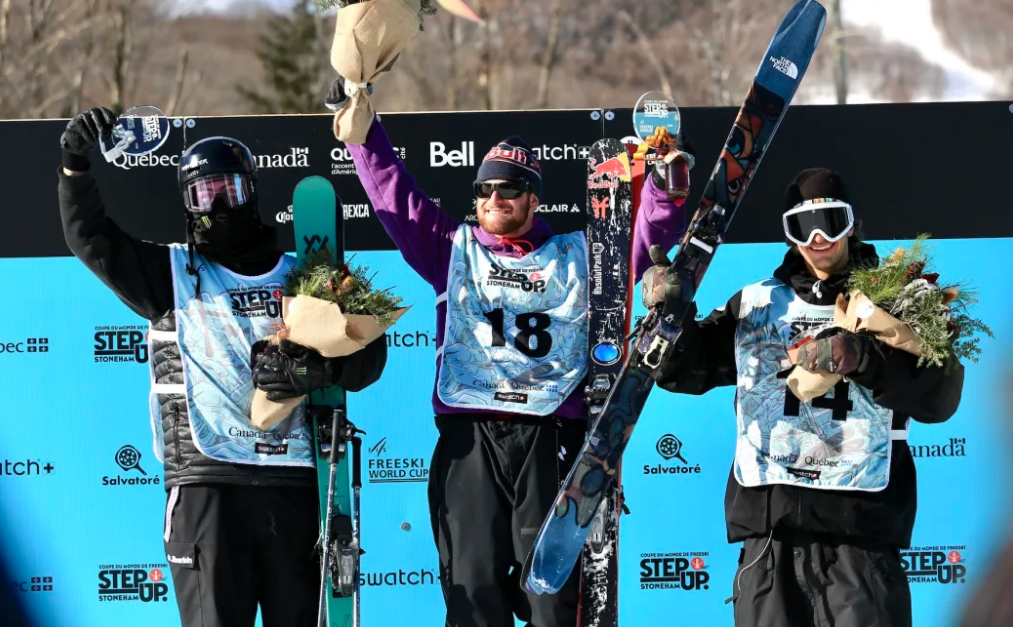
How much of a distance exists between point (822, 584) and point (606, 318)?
3.80 feet

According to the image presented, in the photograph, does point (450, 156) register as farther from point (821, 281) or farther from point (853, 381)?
point (853, 381)

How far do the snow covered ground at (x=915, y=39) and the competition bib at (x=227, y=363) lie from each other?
30.3 m

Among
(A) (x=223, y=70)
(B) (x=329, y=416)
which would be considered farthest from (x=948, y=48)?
(B) (x=329, y=416)

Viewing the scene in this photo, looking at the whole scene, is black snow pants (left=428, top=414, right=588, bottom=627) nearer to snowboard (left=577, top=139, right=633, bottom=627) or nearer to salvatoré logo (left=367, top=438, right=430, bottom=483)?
snowboard (left=577, top=139, right=633, bottom=627)

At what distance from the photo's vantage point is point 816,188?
3686mm

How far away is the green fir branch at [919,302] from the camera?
3398 mm

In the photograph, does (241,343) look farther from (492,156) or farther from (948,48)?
(948,48)

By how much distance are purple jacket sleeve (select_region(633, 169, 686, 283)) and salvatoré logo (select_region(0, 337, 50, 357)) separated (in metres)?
2.82

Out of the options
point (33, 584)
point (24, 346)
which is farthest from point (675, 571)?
point (24, 346)

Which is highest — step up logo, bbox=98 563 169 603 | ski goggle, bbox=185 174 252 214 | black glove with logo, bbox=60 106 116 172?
black glove with logo, bbox=60 106 116 172

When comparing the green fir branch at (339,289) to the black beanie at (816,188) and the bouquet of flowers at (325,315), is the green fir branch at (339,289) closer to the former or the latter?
the bouquet of flowers at (325,315)

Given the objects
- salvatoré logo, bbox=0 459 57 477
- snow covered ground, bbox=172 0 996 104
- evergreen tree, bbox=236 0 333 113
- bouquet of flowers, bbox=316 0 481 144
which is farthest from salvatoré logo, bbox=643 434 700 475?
snow covered ground, bbox=172 0 996 104

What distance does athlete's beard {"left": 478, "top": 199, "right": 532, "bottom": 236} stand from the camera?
4086 millimetres

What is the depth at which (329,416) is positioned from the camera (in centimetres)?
402
